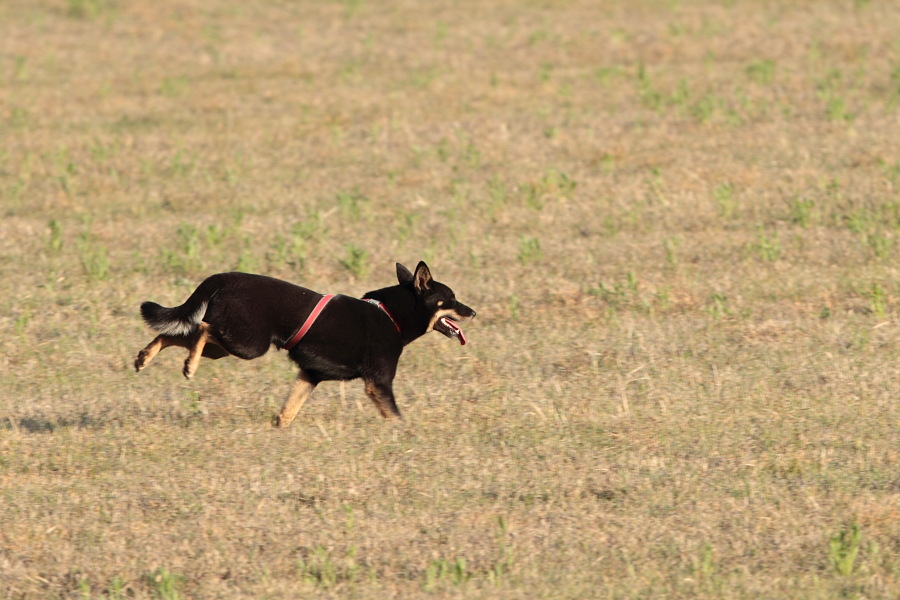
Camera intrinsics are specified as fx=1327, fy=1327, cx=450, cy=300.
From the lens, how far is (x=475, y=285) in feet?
40.4

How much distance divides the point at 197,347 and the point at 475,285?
4.43 m

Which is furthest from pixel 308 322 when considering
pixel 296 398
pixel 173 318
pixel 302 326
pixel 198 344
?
pixel 173 318

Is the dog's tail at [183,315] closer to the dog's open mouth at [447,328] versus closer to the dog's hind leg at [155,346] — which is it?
the dog's hind leg at [155,346]

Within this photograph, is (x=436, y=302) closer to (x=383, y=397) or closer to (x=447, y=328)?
(x=447, y=328)

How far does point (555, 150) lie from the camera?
16.7 m

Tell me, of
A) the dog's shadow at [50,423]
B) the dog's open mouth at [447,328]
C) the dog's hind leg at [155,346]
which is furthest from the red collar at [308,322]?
the dog's shadow at [50,423]

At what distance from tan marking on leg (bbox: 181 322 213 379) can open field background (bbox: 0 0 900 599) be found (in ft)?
1.74

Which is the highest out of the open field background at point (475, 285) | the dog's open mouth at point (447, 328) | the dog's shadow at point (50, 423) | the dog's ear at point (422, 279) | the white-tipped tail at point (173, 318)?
the dog's ear at point (422, 279)

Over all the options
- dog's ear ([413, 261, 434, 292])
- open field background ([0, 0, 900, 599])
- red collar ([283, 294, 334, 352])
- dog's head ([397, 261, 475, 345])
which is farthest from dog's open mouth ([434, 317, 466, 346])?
red collar ([283, 294, 334, 352])

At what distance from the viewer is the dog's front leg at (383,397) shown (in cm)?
860

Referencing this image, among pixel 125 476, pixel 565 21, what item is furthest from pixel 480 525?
pixel 565 21

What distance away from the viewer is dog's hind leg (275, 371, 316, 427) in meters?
8.66

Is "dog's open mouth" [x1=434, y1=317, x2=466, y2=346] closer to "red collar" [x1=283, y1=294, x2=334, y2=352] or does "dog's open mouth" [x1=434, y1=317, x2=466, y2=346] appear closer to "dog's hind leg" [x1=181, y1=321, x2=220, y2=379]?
"red collar" [x1=283, y1=294, x2=334, y2=352]

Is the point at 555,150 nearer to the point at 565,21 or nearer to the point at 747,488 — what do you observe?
the point at 565,21
